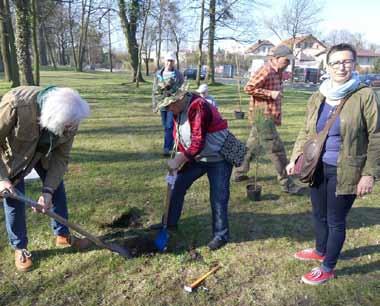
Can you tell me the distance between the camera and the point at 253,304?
8.59ft

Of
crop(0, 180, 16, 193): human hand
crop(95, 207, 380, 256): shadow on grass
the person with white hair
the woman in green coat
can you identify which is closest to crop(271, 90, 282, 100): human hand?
crop(95, 207, 380, 256): shadow on grass

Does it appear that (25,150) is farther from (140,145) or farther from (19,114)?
(140,145)

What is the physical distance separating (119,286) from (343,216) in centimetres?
171

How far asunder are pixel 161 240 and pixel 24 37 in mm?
9505

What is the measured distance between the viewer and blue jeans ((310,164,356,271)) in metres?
2.53

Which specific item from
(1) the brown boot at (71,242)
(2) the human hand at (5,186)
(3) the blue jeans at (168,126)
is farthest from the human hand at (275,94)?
(2) the human hand at (5,186)

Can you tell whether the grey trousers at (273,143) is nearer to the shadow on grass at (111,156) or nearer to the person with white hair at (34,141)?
the shadow on grass at (111,156)

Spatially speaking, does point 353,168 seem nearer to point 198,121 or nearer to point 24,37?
point 198,121

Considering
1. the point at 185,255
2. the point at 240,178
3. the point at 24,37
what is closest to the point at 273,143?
the point at 240,178

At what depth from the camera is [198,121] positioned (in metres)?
2.73

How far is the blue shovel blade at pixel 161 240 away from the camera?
3.21m

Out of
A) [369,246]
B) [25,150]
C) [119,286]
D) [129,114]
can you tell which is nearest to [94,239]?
[119,286]

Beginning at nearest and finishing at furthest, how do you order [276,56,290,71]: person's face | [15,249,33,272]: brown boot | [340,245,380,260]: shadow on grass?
[15,249,33,272]: brown boot, [340,245,380,260]: shadow on grass, [276,56,290,71]: person's face

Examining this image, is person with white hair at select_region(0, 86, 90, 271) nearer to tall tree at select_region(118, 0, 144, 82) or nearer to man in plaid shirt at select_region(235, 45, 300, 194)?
man in plaid shirt at select_region(235, 45, 300, 194)
